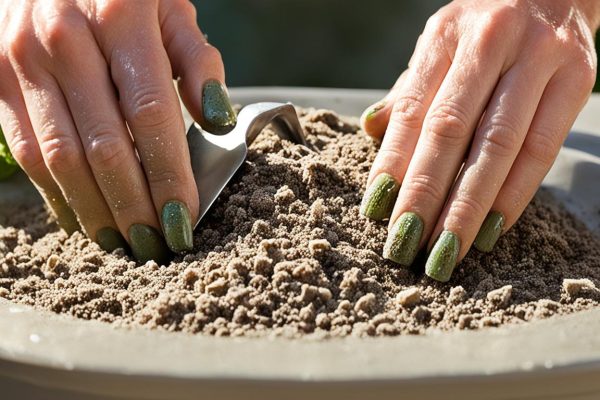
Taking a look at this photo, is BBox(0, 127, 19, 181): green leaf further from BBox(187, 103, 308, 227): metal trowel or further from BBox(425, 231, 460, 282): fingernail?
BBox(425, 231, 460, 282): fingernail

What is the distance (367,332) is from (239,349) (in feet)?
0.41

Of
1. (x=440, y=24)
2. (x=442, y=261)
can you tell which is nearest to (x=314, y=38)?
(x=440, y=24)

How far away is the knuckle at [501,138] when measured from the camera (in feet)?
2.83

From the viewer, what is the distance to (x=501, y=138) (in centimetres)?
86

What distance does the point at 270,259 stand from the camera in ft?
2.49

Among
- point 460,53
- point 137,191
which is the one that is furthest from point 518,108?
point 137,191

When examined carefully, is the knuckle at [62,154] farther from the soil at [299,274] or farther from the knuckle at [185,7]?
the knuckle at [185,7]

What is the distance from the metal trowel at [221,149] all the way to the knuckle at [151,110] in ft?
0.27

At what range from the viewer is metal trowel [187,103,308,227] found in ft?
2.96

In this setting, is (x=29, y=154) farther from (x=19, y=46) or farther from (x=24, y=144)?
(x=19, y=46)

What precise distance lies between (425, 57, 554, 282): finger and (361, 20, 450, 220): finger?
0.22 ft

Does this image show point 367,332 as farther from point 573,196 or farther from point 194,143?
point 573,196

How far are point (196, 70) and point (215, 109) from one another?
0.19 feet

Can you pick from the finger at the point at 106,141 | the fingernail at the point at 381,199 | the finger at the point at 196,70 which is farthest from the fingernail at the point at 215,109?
the fingernail at the point at 381,199
